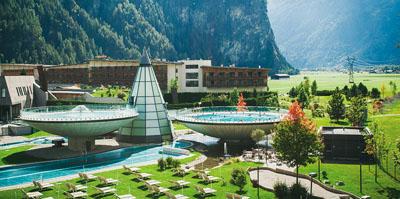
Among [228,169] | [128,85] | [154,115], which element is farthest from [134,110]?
[128,85]

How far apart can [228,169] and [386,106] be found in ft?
155

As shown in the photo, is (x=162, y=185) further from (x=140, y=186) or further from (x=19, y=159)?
(x=19, y=159)

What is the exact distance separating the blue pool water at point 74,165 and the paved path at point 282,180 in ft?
48.6

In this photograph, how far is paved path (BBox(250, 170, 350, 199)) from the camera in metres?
32.0

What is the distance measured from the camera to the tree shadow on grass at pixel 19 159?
4769 centimetres

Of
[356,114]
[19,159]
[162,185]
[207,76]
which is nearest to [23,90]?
[19,159]

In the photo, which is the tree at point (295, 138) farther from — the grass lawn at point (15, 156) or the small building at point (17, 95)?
the small building at point (17, 95)

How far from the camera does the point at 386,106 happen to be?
79375 millimetres

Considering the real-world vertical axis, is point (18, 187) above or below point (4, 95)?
below

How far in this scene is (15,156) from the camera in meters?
50.3

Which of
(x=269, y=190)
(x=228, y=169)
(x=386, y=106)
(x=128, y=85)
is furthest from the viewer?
(x=128, y=85)

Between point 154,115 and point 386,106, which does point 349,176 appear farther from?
point 386,106

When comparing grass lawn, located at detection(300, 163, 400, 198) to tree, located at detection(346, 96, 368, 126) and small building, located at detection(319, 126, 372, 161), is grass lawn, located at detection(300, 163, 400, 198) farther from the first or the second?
tree, located at detection(346, 96, 368, 126)

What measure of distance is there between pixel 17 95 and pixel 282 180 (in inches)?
2100
